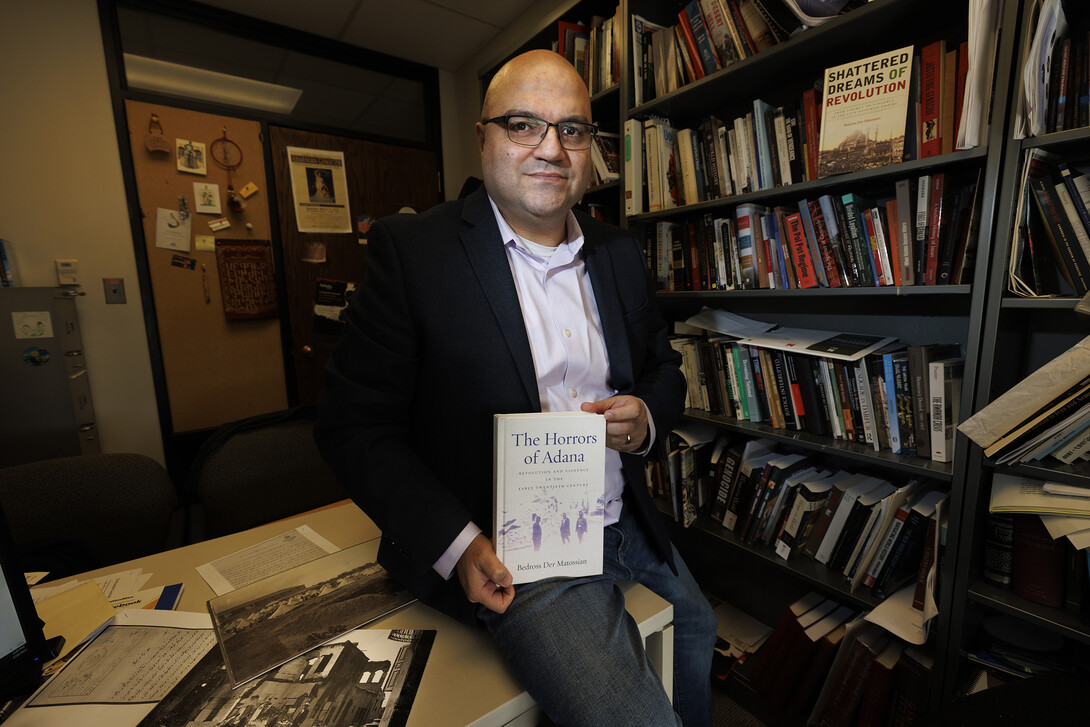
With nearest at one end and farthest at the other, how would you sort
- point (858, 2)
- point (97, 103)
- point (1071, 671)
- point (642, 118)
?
1. point (1071, 671)
2. point (858, 2)
3. point (642, 118)
4. point (97, 103)

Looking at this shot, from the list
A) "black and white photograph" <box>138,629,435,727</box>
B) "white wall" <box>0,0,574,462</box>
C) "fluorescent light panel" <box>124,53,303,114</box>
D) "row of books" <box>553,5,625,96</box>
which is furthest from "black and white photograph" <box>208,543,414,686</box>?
"fluorescent light panel" <box>124,53,303,114</box>

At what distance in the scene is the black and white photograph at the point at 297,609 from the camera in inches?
29.1

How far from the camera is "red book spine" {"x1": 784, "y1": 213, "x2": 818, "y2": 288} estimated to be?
4.56 ft

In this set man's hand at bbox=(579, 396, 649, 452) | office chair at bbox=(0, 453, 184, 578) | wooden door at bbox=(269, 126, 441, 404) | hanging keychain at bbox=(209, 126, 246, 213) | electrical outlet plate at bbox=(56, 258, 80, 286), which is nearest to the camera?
man's hand at bbox=(579, 396, 649, 452)

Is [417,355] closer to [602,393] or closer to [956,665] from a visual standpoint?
[602,393]

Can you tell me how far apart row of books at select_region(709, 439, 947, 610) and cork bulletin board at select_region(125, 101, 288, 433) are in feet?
8.93

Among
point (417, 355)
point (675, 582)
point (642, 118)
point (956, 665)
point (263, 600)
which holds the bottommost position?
point (956, 665)

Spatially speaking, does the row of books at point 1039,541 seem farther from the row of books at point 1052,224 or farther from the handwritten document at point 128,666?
the handwritten document at point 128,666

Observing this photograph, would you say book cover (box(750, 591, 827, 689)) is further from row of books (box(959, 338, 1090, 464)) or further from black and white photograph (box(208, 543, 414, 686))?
black and white photograph (box(208, 543, 414, 686))

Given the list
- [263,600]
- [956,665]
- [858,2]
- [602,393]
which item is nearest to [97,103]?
[263,600]

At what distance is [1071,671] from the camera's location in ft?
3.62

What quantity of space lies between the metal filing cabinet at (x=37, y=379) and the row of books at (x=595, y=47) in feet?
8.22

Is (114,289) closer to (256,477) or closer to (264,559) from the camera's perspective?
(256,477)

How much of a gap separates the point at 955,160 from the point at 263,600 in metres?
1.67
